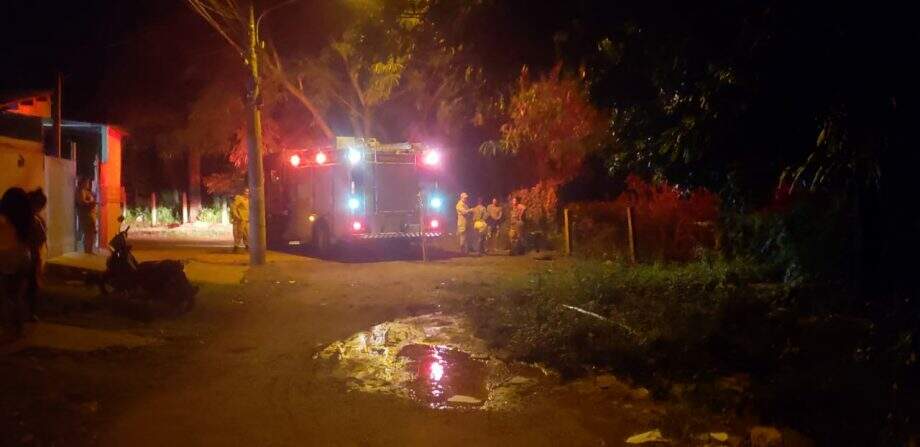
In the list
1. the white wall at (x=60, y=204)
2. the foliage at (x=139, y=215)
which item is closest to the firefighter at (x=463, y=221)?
the white wall at (x=60, y=204)

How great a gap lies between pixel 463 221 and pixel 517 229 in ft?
4.60

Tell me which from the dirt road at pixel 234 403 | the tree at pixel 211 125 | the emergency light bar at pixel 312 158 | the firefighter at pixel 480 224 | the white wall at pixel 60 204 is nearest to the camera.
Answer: the dirt road at pixel 234 403

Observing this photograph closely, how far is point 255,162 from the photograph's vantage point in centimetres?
1739

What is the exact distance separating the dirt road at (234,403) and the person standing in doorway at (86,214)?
6.68 metres

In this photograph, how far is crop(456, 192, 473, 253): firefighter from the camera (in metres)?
21.0

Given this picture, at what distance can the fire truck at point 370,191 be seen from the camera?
1878 centimetres

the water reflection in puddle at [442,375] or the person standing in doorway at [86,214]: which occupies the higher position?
the person standing in doorway at [86,214]

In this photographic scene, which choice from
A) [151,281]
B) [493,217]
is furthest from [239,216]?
[151,281]

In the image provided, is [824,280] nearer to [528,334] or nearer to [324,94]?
[528,334]

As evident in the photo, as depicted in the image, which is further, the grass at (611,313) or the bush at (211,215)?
the bush at (211,215)

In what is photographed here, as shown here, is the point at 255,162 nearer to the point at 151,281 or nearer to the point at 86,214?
the point at 86,214

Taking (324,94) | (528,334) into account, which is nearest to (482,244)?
(324,94)

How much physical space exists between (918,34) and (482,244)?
15.1 meters

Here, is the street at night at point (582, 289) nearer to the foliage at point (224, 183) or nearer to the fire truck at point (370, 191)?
the fire truck at point (370, 191)
